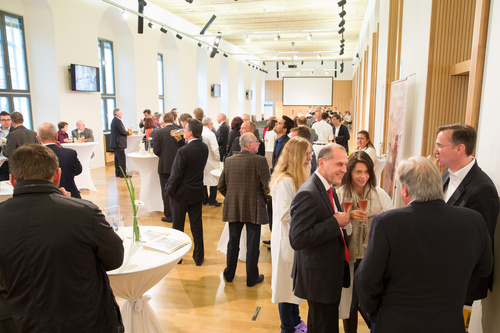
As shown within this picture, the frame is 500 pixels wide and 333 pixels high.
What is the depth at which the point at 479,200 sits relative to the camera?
1871 millimetres

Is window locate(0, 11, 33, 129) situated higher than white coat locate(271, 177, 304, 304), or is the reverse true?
window locate(0, 11, 33, 129)

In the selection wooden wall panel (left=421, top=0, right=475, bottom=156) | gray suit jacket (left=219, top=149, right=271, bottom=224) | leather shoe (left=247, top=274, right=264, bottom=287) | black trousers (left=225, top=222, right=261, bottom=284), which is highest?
wooden wall panel (left=421, top=0, right=475, bottom=156)

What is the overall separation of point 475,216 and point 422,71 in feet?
7.62

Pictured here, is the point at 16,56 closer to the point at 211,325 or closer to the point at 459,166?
the point at 211,325

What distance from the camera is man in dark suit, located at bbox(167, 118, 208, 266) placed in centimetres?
388

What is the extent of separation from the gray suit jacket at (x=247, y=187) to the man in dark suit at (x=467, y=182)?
5.52 feet

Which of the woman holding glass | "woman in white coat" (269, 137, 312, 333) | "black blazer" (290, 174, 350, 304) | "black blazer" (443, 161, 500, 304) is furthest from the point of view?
"woman in white coat" (269, 137, 312, 333)

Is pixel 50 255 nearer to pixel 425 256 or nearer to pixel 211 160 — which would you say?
pixel 425 256

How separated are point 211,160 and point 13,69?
5225 mm

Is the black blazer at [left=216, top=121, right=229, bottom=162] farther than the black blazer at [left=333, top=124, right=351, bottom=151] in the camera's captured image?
No

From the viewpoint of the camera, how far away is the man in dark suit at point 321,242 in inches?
79.6

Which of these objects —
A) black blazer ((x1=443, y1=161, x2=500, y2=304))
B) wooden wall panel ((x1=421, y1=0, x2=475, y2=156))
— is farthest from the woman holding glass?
wooden wall panel ((x1=421, y1=0, x2=475, y2=156))

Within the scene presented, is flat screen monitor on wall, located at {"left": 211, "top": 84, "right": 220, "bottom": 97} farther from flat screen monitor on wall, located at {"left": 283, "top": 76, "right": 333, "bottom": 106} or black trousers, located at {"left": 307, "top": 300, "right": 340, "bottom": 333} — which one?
black trousers, located at {"left": 307, "top": 300, "right": 340, "bottom": 333}

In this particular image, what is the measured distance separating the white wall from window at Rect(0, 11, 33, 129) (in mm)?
Answer: 136
